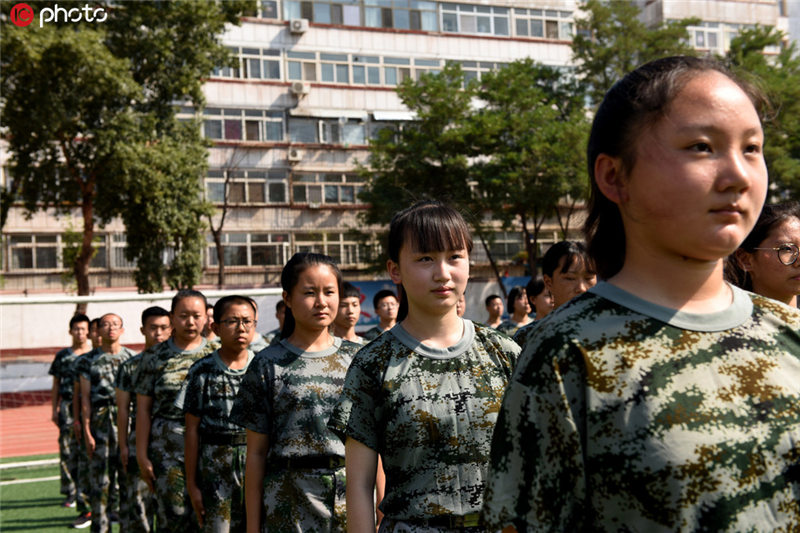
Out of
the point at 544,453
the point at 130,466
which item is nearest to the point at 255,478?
the point at 544,453

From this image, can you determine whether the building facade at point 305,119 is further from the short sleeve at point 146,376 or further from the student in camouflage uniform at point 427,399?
the student in camouflage uniform at point 427,399

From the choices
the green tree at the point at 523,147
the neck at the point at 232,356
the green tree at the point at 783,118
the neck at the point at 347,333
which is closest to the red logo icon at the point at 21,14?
the green tree at the point at 523,147

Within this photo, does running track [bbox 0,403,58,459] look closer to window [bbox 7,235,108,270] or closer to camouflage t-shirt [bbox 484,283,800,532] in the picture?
window [bbox 7,235,108,270]

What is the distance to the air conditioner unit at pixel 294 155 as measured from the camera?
101 feet

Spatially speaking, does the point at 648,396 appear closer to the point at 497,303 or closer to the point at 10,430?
the point at 497,303

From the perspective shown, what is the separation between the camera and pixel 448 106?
25.0 metres

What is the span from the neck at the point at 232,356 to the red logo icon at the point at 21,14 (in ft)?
52.2

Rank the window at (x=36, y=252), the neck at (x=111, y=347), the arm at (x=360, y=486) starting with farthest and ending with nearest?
1. the window at (x=36, y=252)
2. the neck at (x=111, y=347)
3. the arm at (x=360, y=486)

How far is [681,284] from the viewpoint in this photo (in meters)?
1.44

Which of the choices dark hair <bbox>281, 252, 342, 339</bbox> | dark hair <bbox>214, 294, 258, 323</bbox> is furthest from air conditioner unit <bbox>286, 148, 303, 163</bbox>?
dark hair <bbox>281, 252, 342, 339</bbox>

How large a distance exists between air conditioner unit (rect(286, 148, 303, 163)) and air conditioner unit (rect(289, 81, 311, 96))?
2.08 m

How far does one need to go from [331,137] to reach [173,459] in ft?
87.8

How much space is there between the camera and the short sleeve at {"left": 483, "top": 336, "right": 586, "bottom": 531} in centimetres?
134

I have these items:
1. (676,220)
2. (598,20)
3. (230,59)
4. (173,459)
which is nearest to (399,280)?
(676,220)
